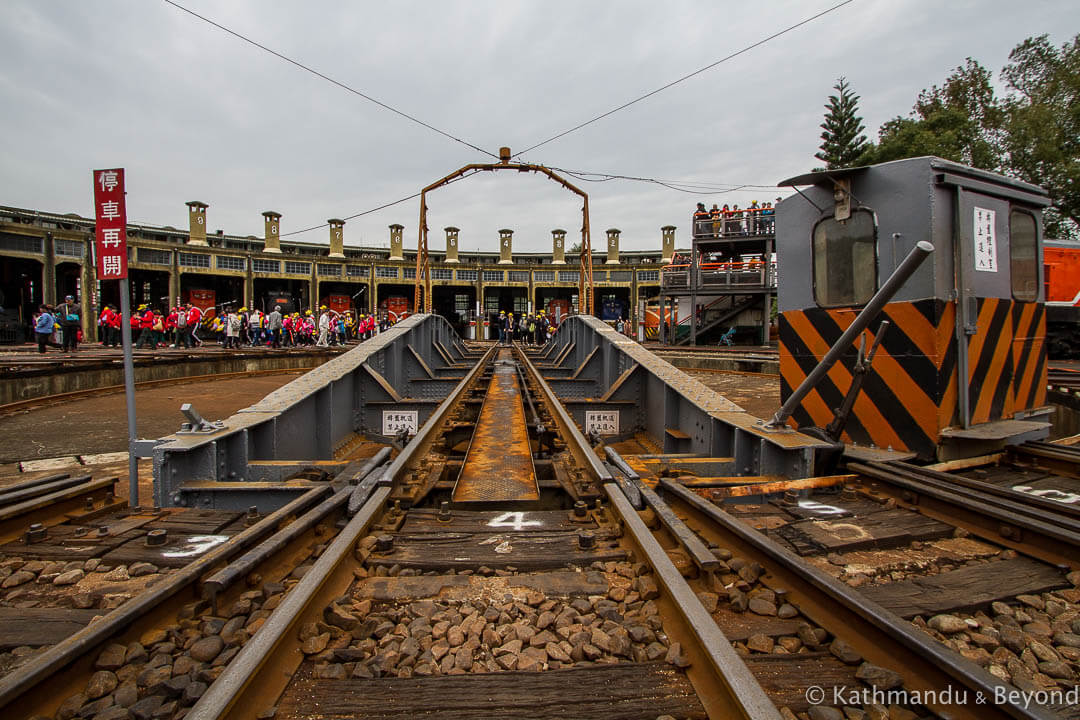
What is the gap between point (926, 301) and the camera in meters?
3.55

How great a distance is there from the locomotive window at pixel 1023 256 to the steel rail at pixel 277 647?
4.99 metres

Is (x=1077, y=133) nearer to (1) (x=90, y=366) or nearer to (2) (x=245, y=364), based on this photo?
(2) (x=245, y=364)

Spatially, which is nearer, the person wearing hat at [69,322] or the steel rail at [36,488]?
the steel rail at [36,488]

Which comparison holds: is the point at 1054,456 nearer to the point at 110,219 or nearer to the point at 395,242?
the point at 110,219

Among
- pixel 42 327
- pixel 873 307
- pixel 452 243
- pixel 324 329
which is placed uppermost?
pixel 452 243

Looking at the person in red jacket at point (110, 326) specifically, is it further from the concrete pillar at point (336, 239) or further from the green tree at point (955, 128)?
the green tree at point (955, 128)

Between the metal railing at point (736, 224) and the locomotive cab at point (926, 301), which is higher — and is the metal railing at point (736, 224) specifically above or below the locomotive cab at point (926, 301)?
above

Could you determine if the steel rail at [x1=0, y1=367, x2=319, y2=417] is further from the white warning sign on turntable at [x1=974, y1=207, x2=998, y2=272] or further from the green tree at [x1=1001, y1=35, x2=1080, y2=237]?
the green tree at [x1=1001, y1=35, x2=1080, y2=237]

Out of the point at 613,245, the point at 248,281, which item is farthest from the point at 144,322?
the point at 613,245

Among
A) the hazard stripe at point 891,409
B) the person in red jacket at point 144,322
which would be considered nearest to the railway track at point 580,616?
the hazard stripe at point 891,409

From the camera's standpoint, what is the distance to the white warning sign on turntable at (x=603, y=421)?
5.97 m

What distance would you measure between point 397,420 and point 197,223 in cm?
4392

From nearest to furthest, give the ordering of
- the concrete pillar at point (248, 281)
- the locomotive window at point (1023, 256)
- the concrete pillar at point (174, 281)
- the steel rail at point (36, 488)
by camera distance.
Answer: the steel rail at point (36, 488)
the locomotive window at point (1023, 256)
the concrete pillar at point (174, 281)
the concrete pillar at point (248, 281)

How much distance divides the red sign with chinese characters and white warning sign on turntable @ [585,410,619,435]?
4.37 metres
